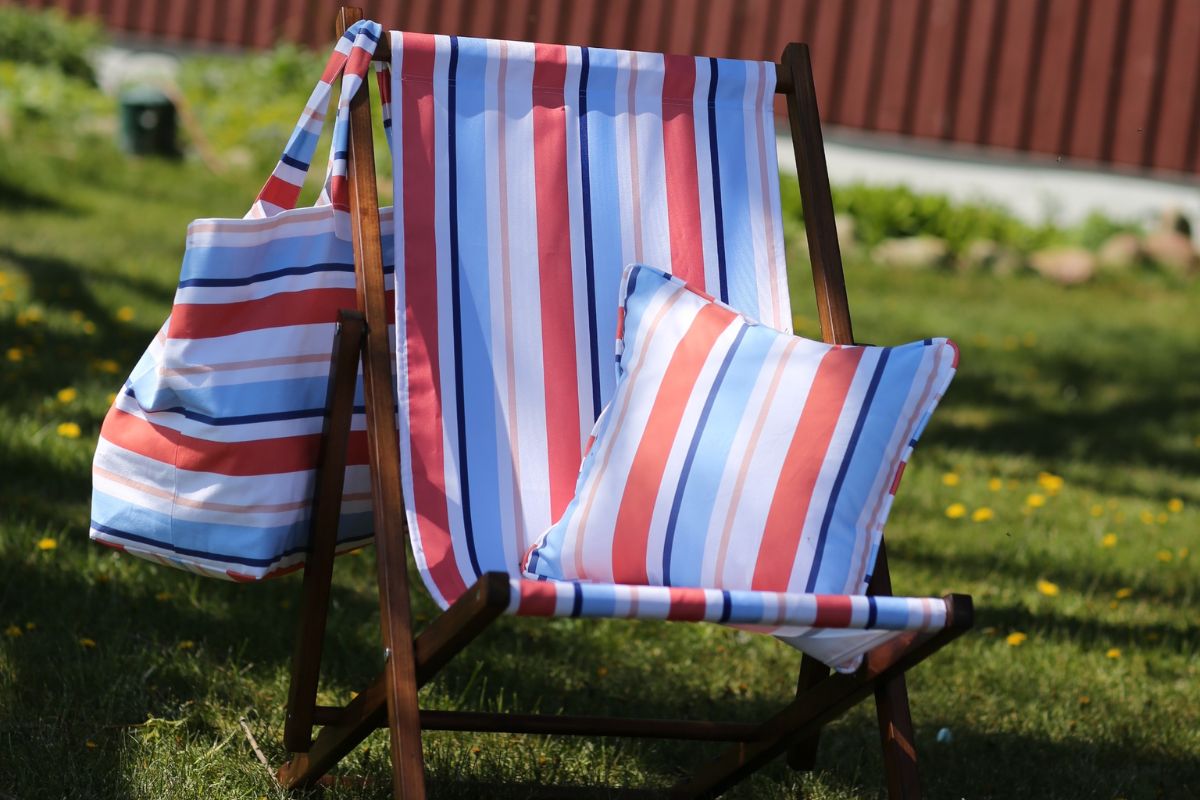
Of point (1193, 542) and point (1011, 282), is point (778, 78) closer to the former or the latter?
point (1193, 542)

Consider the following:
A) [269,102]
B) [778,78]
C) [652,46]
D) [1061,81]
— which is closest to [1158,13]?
[1061,81]

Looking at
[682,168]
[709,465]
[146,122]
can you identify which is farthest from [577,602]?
[146,122]

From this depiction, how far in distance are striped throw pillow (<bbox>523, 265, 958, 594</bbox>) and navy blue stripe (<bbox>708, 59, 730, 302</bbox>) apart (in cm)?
24

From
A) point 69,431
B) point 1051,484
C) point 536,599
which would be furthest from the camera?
point 1051,484

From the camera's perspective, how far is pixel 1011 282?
702 centimetres

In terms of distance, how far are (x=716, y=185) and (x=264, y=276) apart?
76 centimetres

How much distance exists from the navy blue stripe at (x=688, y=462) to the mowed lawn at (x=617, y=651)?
524 millimetres

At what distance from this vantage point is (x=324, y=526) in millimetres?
1967

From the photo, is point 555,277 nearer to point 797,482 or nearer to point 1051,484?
point 797,482

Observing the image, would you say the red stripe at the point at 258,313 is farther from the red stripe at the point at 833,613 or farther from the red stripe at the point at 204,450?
the red stripe at the point at 833,613

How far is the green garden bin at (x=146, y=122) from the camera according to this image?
7.47 meters

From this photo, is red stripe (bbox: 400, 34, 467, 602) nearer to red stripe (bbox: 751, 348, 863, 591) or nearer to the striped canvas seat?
Result: the striped canvas seat

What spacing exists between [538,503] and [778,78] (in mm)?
841

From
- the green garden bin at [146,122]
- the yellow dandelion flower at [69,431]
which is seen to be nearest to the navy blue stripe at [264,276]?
the yellow dandelion flower at [69,431]
